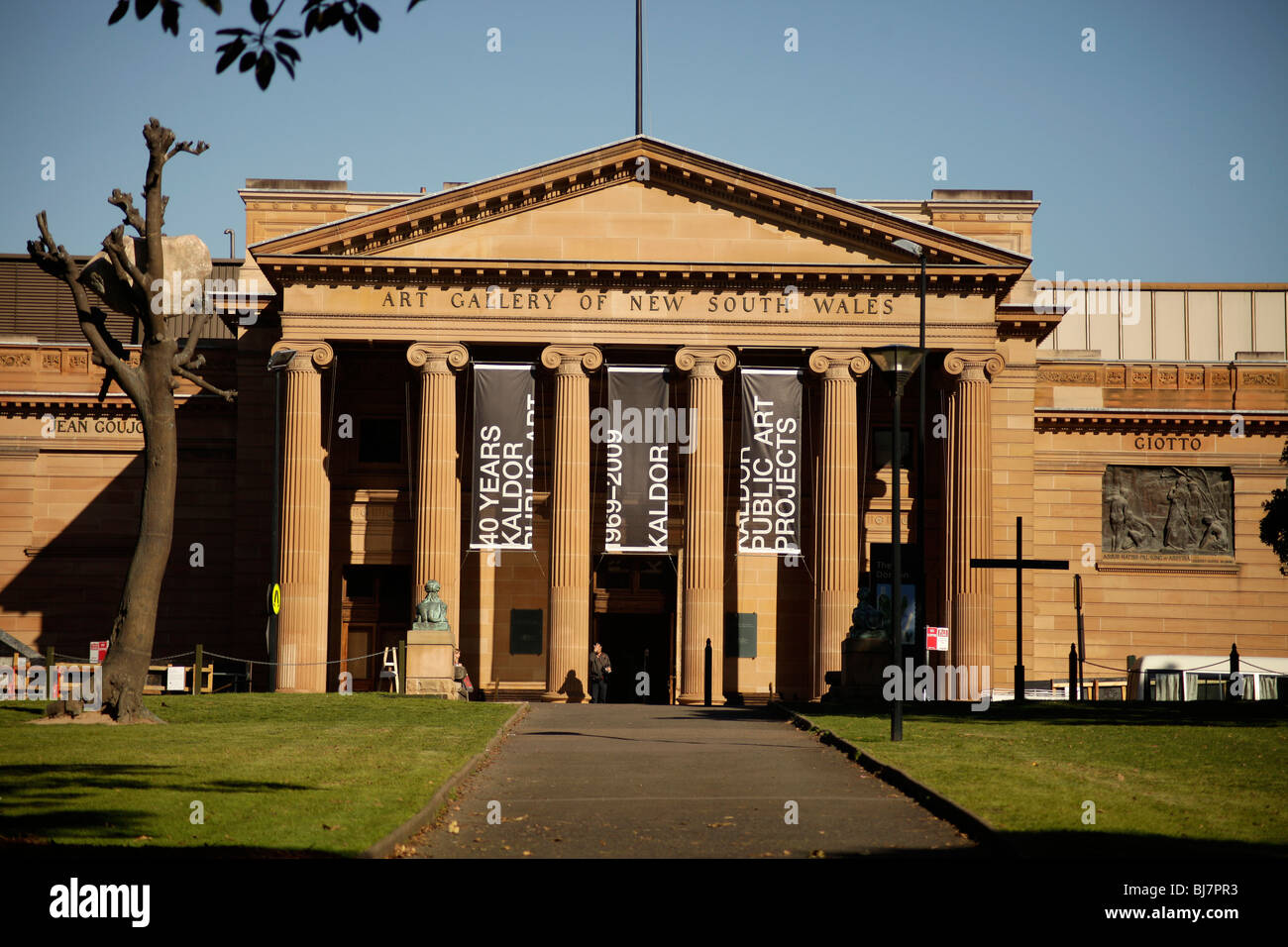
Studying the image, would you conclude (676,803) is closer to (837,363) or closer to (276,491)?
(837,363)

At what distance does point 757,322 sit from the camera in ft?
153

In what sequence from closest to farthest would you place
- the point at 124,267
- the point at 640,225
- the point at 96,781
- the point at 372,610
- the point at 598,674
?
the point at 96,781, the point at 124,267, the point at 598,674, the point at 640,225, the point at 372,610

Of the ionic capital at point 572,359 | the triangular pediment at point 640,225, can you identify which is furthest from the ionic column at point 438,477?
the triangular pediment at point 640,225

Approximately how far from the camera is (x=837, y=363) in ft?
152

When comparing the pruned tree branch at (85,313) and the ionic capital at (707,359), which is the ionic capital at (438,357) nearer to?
the ionic capital at (707,359)

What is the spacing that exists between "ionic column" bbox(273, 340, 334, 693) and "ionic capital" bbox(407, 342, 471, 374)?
263 cm

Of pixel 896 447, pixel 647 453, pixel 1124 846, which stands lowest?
pixel 1124 846

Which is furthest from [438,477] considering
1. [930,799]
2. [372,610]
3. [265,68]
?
[265,68]

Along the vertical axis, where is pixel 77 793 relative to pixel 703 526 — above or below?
below

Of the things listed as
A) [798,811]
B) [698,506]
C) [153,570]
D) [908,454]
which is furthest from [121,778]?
A: [908,454]

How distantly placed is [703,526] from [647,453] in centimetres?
285

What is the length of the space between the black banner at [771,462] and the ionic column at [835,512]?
3.92 feet

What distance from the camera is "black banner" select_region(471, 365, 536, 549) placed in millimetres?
44406
